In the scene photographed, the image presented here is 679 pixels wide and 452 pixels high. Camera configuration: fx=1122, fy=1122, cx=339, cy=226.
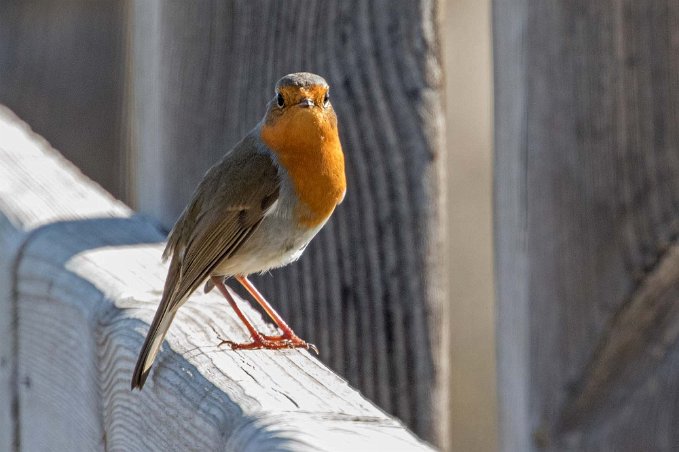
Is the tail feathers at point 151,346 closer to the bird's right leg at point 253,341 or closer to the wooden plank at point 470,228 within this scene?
the bird's right leg at point 253,341

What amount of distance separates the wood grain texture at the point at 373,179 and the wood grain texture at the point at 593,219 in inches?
23.8

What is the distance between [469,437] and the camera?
669cm

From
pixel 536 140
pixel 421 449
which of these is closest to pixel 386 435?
pixel 421 449

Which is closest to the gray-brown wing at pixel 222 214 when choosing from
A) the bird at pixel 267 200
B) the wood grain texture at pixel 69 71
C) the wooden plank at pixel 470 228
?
the bird at pixel 267 200

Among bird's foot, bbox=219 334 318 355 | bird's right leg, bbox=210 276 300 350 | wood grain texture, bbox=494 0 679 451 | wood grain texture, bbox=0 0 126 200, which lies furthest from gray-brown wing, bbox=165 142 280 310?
wood grain texture, bbox=0 0 126 200

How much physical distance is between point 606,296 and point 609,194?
16 centimetres

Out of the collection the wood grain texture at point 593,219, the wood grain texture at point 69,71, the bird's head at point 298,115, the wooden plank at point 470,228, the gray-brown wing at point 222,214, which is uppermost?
the wood grain texture at point 593,219

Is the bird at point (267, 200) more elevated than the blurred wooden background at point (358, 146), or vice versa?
the blurred wooden background at point (358, 146)

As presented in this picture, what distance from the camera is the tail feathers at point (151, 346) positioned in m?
2.04

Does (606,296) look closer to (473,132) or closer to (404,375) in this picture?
(404,375)

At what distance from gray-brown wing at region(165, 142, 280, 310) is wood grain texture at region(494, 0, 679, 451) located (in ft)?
3.30

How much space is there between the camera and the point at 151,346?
6.94ft

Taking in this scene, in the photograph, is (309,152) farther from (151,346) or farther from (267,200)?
(151,346)

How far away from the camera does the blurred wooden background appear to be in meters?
2.46
